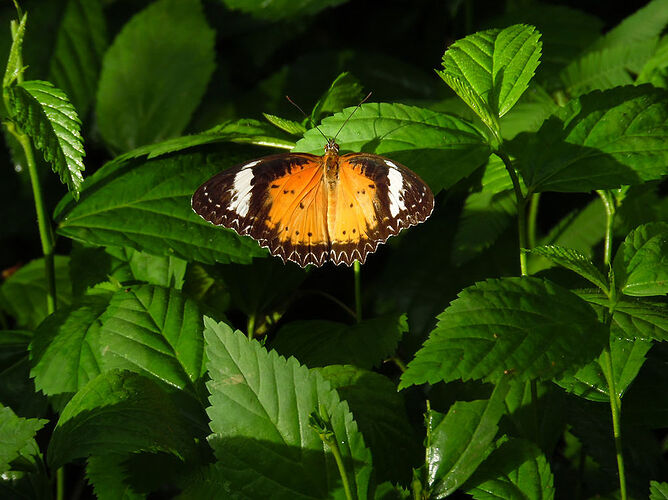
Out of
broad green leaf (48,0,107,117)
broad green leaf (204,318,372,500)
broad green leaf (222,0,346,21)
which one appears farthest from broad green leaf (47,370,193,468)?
broad green leaf (222,0,346,21)

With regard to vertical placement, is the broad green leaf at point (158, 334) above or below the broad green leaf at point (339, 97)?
below

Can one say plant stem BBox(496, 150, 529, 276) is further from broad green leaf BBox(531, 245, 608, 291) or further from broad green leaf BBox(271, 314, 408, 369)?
broad green leaf BBox(271, 314, 408, 369)

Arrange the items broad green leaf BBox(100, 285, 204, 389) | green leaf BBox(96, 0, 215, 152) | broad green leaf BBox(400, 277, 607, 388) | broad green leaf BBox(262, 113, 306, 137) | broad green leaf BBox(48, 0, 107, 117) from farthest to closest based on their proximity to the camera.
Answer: broad green leaf BBox(48, 0, 107, 117) < green leaf BBox(96, 0, 215, 152) < broad green leaf BBox(262, 113, 306, 137) < broad green leaf BBox(100, 285, 204, 389) < broad green leaf BBox(400, 277, 607, 388)

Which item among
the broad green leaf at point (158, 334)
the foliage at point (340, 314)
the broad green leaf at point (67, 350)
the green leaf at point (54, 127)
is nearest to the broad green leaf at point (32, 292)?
the foliage at point (340, 314)

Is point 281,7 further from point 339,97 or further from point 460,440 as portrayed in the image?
point 460,440

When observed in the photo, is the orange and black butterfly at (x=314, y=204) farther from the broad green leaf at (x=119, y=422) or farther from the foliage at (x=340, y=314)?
the broad green leaf at (x=119, y=422)

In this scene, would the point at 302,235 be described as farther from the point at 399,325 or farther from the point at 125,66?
the point at 125,66
